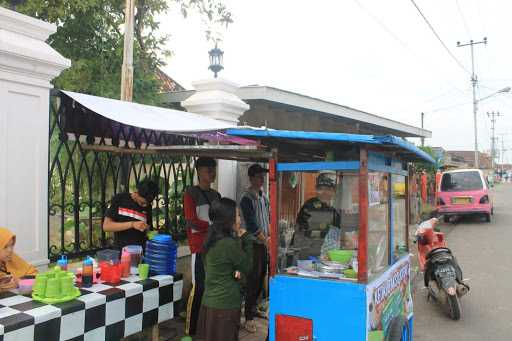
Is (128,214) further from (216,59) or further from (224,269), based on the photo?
(216,59)

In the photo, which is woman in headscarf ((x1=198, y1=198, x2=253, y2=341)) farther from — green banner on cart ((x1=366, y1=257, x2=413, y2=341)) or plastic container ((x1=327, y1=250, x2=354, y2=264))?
green banner on cart ((x1=366, y1=257, x2=413, y2=341))

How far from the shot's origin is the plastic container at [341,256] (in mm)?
3135

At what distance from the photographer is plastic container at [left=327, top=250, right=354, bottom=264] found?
3135 mm

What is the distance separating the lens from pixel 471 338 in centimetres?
446

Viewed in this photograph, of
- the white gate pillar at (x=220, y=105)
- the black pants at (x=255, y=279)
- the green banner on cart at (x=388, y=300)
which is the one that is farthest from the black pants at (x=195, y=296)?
the white gate pillar at (x=220, y=105)

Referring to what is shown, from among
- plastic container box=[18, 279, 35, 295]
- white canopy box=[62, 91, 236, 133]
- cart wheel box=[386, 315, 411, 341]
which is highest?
white canopy box=[62, 91, 236, 133]

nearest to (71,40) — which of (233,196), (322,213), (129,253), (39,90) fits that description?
(233,196)

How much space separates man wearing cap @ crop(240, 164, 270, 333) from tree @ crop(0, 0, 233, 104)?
3782 millimetres

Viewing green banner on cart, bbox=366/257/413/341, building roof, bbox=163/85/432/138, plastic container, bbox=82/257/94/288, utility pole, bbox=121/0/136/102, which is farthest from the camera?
building roof, bbox=163/85/432/138

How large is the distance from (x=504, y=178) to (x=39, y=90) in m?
81.5

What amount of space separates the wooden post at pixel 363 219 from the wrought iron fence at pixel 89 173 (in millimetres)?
2554

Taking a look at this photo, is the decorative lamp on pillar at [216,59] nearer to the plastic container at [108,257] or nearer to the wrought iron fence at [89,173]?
the wrought iron fence at [89,173]

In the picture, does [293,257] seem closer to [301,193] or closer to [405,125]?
[301,193]

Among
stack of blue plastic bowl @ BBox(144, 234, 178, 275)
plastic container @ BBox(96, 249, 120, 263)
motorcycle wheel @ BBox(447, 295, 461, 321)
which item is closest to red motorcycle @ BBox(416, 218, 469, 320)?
motorcycle wheel @ BBox(447, 295, 461, 321)
